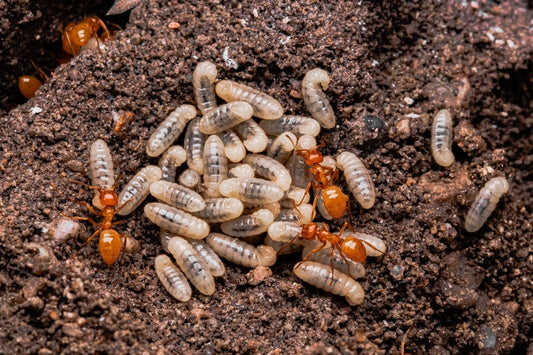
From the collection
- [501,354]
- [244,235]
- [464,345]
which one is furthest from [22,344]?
[501,354]

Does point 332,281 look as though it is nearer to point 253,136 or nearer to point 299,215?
point 299,215

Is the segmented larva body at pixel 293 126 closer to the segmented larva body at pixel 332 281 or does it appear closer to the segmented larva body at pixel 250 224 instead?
the segmented larva body at pixel 250 224

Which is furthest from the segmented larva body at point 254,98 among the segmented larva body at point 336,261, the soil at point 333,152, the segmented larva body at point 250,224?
the segmented larva body at point 336,261

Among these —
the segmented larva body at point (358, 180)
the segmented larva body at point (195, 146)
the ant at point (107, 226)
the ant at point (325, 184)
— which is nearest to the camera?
the ant at point (107, 226)

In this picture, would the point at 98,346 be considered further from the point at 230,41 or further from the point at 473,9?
the point at 473,9

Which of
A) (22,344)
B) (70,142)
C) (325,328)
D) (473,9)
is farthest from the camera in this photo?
(473,9)

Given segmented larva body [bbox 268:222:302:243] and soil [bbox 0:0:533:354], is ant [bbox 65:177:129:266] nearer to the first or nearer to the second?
soil [bbox 0:0:533:354]
